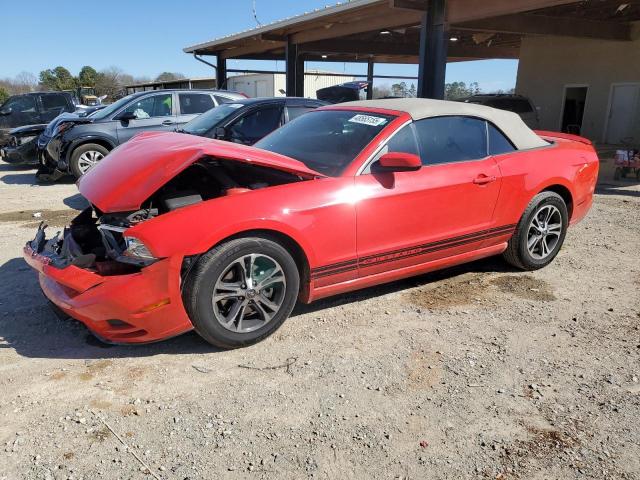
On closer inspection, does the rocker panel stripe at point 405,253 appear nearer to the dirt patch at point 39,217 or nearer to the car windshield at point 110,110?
the dirt patch at point 39,217

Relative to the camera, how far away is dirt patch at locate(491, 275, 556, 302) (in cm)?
425

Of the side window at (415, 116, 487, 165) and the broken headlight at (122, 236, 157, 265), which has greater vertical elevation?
the side window at (415, 116, 487, 165)

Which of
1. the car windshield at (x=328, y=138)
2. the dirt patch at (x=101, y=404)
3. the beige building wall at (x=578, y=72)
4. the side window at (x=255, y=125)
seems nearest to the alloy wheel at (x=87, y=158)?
the side window at (x=255, y=125)

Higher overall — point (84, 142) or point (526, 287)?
point (84, 142)

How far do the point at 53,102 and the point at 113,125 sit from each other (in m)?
6.55

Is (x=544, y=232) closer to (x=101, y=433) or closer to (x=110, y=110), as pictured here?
(x=101, y=433)

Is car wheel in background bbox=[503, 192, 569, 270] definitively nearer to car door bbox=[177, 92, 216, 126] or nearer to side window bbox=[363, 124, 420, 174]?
side window bbox=[363, 124, 420, 174]

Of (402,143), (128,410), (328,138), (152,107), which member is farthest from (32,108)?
(128,410)

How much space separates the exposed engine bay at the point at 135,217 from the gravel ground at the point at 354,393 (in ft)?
1.84

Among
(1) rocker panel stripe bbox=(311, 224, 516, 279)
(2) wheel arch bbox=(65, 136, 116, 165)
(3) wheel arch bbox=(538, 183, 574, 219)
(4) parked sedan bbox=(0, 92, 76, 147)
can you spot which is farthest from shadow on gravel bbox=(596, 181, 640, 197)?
(4) parked sedan bbox=(0, 92, 76, 147)

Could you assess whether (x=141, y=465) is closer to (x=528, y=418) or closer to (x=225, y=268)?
(x=225, y=268)

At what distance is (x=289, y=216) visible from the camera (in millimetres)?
3279

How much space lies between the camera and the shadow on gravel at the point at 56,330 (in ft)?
10.8

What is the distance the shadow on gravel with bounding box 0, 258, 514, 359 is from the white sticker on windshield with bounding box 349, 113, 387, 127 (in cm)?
139
